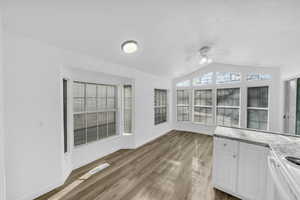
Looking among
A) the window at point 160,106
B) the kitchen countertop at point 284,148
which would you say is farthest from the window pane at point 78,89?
the kitchen countertop at point 284,148

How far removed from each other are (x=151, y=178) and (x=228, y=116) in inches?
147

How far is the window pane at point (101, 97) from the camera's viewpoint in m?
2.93

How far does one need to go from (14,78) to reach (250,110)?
18.6ft

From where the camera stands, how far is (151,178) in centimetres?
221

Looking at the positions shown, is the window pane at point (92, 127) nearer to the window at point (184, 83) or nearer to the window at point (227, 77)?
the window at point (184, 83)

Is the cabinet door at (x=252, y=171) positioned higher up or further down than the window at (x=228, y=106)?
further down

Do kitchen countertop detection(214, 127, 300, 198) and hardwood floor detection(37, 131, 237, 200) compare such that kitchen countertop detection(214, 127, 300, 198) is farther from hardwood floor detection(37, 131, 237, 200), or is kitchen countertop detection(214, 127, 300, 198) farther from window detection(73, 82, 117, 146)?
window detection(73, 82, 117, 146)

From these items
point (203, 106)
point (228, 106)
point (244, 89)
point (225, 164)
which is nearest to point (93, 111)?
point (225, 164)

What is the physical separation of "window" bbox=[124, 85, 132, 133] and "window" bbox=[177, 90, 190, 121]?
2780mm

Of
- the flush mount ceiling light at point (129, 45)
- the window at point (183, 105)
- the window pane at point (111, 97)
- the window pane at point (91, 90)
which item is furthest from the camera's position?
the window at point (183, 105)

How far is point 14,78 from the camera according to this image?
5.03 ft

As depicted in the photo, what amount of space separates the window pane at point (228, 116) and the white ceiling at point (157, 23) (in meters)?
2.28

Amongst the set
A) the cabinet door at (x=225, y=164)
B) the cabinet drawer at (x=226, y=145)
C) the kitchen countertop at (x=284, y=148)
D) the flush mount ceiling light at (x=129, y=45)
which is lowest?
the cabinet door at (x=225, y=164)

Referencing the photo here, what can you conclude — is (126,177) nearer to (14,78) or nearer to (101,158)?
(101,158)
